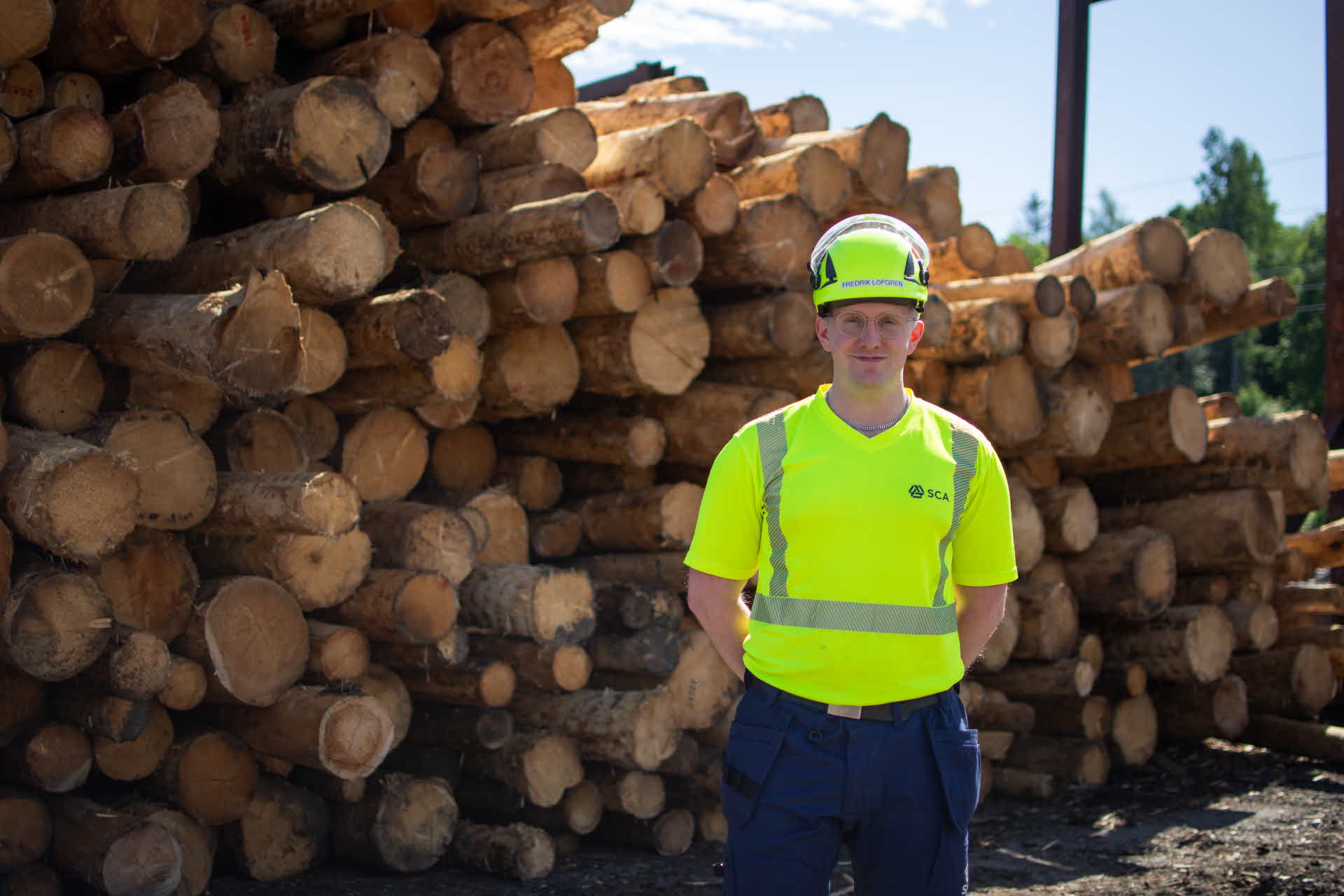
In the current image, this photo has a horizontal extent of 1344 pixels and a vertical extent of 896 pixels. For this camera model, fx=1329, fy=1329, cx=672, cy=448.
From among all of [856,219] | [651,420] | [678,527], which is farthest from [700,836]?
[856,219]

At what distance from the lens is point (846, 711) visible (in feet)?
8.13

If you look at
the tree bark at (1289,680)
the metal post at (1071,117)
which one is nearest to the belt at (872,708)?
the tree bark at (1289,680)

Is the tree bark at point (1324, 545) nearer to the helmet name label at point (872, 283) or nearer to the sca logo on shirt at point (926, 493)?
the sca logo on shirt at point (926, 493)

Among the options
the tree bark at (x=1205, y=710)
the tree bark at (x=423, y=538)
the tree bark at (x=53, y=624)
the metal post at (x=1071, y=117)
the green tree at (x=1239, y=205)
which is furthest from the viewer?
the green tree at (x=1239, y=205)

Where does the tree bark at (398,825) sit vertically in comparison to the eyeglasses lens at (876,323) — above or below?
below

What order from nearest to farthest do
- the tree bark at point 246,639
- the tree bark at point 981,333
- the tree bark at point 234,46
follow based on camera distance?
the tree bark at point 246,639, the tree bark at point 234,46, the tree bark at point 981,333

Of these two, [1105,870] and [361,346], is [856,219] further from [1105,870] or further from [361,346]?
[1105,870]

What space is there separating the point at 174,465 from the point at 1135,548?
4376mm

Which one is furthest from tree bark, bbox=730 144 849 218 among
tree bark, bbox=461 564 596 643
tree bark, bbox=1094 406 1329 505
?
tree bark, bbox=1094 406 1329 505

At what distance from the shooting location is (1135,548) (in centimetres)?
631

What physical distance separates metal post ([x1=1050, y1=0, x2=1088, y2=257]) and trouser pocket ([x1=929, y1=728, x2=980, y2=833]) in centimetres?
703

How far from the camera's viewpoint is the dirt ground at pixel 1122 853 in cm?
445

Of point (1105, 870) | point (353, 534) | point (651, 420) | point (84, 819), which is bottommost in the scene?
point (1105, 870)

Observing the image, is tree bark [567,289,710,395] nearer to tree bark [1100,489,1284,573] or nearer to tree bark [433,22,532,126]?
tree bark [433,22,532,126]
